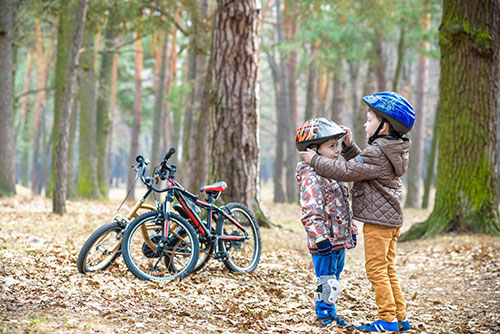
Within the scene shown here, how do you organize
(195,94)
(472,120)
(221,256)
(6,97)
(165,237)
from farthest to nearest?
(195,94), (6,97), (472,120), (221,256), (165,237)

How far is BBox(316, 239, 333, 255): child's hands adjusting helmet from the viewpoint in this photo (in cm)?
426

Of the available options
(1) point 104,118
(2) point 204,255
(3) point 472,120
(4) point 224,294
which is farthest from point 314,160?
(1) point 104,118

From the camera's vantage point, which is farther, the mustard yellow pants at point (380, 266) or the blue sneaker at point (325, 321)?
the blue sneaker at point (325, 321)

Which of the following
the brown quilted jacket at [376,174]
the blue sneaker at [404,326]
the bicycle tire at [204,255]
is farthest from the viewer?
the bicycle tire at [204,255]

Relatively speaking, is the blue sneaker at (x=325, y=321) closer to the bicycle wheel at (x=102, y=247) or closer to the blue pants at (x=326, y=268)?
the blue pants at (x=326, y=268)

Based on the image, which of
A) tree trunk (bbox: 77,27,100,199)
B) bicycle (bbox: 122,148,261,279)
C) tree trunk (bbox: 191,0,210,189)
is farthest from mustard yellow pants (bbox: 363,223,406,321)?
tree trunk (bbox: 77,27,100,199)

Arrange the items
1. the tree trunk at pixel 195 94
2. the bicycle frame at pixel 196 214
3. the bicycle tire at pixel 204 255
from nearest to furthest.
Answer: the bicycle frame at pixel 196 214
the bicycle tire at pixel 204 255
the tree trunk at pixel 195 94

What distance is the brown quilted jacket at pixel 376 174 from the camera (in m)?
4.21

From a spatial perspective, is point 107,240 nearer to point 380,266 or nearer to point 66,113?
point 380,266

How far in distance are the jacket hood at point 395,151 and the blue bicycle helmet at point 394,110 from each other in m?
0.13

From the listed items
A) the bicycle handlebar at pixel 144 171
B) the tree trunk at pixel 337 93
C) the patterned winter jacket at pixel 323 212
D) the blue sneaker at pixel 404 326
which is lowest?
the blue sneaker at pixel 404 326

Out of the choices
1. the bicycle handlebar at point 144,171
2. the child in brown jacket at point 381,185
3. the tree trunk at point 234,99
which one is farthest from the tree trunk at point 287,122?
the child in brown jacket at point 381,185

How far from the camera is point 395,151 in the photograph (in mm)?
4270

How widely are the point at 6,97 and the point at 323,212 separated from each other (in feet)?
45.4
